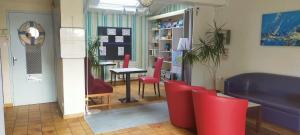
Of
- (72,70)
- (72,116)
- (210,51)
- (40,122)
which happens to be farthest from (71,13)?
(210,51)

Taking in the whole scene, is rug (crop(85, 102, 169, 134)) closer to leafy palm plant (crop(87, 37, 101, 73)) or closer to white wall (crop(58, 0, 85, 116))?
white wall (crop(58, 0, 85, 116))

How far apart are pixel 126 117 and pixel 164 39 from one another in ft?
12.3

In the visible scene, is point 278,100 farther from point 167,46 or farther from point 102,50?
point 102,50

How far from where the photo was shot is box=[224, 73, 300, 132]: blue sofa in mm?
3428

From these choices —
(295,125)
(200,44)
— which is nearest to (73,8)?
(200,44)

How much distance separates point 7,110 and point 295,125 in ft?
16.4

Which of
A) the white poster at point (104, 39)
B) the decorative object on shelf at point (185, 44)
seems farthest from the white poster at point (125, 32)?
the decorative object on shelf at point (185, 44)

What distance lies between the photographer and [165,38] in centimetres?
715

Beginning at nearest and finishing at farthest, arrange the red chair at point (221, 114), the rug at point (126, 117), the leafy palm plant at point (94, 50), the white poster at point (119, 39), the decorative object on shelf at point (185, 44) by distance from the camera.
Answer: the red chair at point (221, 114) → the rug at point (126, 117) → the decorative object on shelf at point (185, 44) → the leafy palm plant at point (94, 50) → the white poster at point (119, 39)

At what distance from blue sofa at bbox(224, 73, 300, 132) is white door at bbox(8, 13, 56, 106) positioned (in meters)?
3.81

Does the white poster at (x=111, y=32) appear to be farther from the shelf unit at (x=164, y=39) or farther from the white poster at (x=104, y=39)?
the shelf unit at (x=164, y=39)

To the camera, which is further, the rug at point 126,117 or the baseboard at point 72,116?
the baseboard at point 72,116

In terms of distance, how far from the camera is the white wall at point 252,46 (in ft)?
13.3

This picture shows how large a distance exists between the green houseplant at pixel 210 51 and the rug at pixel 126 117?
5.06ft
